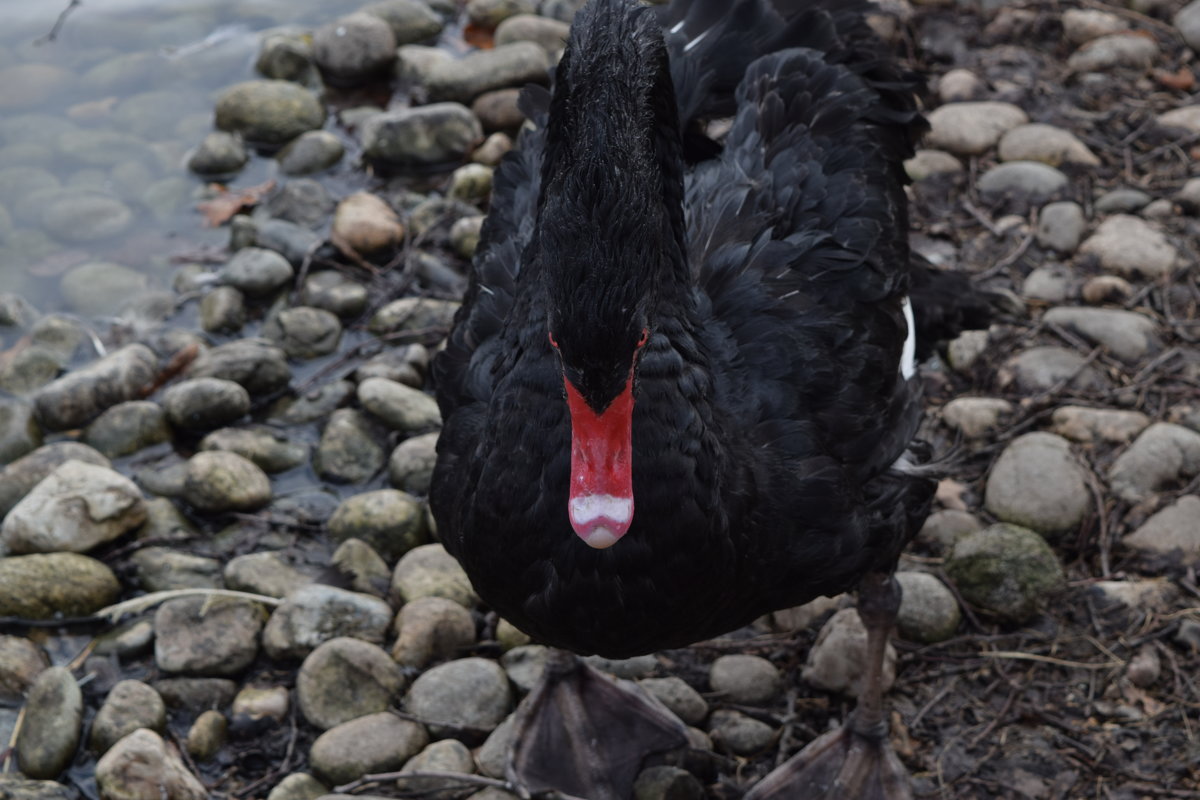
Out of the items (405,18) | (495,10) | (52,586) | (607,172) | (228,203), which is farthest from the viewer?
(495,10)

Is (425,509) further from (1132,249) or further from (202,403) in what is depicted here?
(1132,249)

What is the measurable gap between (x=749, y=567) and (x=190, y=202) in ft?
16.0

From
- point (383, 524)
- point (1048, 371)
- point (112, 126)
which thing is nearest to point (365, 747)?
point (383, 524)

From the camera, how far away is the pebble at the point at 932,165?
687 centimetres

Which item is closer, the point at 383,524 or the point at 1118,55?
the point at 383,524

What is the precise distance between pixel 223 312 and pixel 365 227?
2.70 feet

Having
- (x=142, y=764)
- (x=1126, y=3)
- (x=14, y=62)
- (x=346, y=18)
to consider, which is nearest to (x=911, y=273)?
(x=142, y=764)

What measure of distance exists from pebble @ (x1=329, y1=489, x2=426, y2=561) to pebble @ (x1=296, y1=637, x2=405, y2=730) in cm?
62

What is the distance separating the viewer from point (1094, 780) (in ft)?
13.8

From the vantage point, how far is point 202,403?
5.51m

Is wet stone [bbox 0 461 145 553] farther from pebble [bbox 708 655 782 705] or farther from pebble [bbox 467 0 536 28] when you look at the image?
pebble [bbox 467 0 536 28]

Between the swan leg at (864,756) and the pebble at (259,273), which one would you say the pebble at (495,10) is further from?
the swan leg at (864,756)

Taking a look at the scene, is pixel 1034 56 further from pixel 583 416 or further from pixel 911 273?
pixel 583 416

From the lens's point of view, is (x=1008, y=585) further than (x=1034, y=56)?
No
